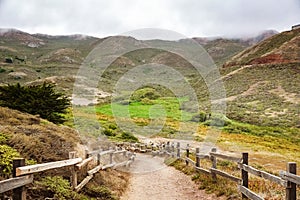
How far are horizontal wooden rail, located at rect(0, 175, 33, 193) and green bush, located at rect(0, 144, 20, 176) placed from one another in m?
1.65

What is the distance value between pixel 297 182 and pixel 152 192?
7.02 m

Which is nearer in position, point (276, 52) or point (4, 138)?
point (4, 138)

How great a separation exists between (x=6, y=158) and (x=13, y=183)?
269cm

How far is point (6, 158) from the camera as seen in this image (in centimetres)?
817

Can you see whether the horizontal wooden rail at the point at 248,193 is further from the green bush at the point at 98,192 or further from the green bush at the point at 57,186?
the green bush at the point at 57,186

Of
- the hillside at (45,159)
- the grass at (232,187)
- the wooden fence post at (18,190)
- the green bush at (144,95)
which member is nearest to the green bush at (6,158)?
the hillside at (45,159)

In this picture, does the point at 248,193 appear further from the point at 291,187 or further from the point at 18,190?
the point at 18,190

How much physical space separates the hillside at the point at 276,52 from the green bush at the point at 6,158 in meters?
83.4

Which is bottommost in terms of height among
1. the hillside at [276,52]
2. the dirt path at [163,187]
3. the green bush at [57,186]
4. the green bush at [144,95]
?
the dirt path at [163,187]

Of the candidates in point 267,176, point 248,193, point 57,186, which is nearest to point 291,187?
point 267,176

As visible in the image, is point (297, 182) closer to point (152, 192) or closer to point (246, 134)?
point (152, 192)

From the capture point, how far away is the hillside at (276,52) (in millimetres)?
88375

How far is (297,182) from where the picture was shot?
21.5 feet

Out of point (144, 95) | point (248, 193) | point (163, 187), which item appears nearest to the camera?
point (248, 193)
